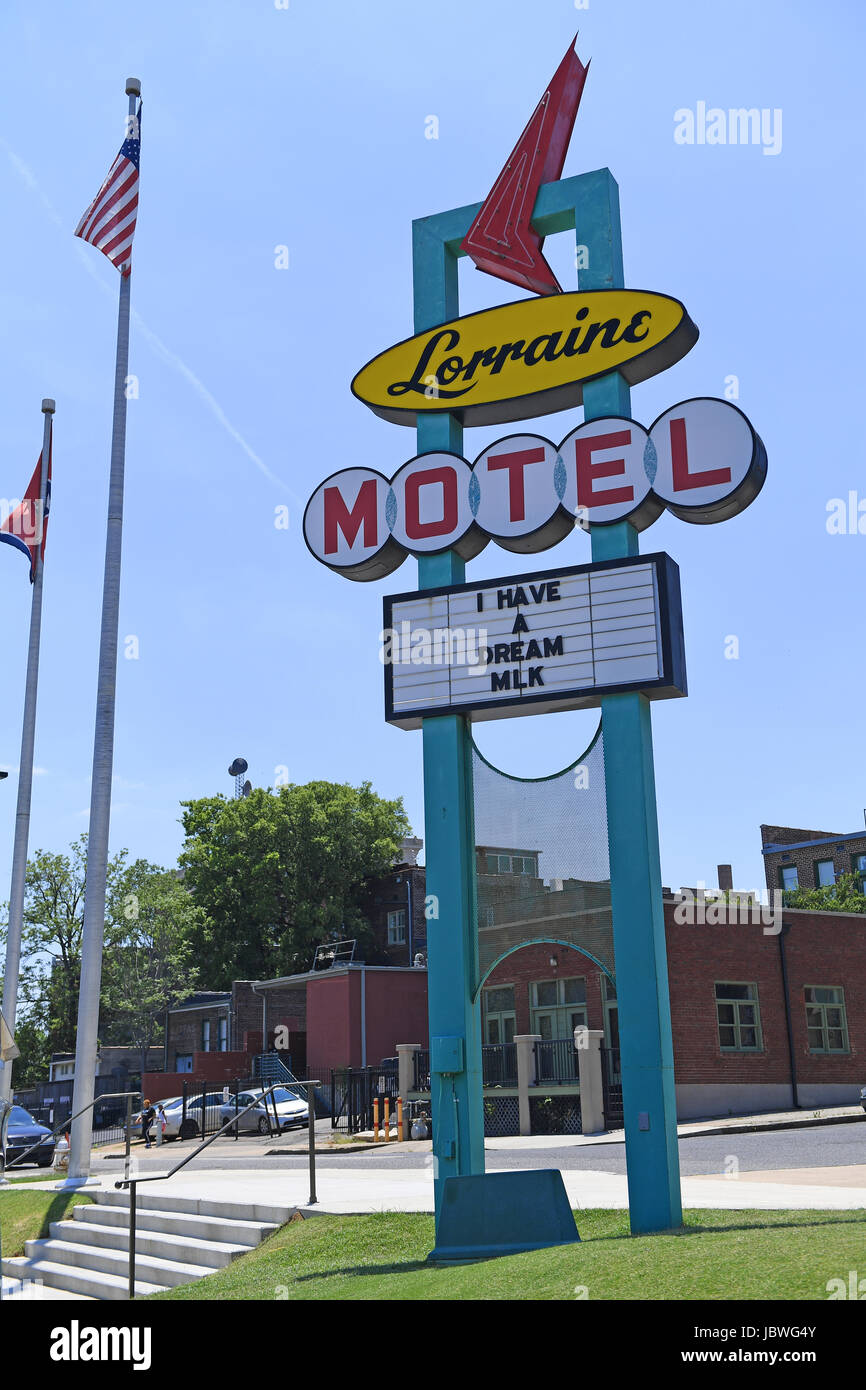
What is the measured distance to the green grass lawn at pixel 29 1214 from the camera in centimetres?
1616

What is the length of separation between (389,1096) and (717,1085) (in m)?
8.50

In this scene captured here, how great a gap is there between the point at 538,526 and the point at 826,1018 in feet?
85.8

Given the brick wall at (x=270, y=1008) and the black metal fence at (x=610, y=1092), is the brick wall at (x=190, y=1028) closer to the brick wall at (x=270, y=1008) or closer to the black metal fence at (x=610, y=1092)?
the brick wall at (x=270, y=1008)

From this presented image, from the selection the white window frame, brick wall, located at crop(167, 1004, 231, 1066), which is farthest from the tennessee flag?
the white window frame

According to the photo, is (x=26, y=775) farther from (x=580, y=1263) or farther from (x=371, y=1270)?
(x=580, y=1263)

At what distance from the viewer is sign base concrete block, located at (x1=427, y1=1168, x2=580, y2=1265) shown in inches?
379

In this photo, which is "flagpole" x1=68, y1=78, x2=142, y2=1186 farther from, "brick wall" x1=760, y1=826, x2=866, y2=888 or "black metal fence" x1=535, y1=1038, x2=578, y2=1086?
"brick wall" x1=760, y1=826, x2=866, y2=888

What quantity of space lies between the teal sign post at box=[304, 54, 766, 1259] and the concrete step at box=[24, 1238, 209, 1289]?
10.1 ft

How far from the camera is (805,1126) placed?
26938 mm

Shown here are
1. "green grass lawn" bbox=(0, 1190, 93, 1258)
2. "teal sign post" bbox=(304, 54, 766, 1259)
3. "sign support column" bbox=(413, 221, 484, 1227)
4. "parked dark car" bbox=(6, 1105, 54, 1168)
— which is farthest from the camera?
"parked dark car" bbox=(6, 1105, 54, 1168)

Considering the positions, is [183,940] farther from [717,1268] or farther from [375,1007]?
[717,1268]

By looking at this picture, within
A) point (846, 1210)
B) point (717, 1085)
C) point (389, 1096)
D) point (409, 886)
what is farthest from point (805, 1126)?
point (409, 886)

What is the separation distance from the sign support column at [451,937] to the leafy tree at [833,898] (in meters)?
45.7

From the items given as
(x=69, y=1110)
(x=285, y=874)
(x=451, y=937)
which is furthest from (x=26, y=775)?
(x=285, y=874)
